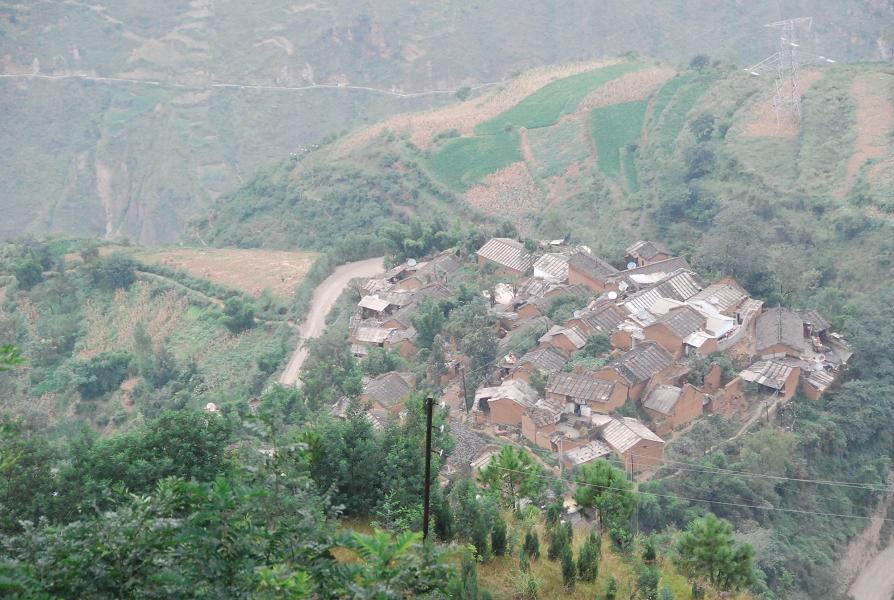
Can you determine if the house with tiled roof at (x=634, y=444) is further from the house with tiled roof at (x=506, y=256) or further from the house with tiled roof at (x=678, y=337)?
the house with tiled roof at (x=506, y=256)

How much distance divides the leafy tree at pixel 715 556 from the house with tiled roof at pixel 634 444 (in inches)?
256

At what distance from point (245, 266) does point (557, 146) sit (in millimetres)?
17741

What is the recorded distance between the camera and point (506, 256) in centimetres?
2928

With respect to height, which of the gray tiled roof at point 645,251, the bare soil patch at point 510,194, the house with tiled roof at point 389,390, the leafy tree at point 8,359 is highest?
the leafy tree at point 8,359

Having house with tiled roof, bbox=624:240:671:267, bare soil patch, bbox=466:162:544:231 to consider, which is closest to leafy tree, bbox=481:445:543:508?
house with tiled roof, bbox=624:240:671:267

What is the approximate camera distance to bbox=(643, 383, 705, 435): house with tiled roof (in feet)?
66.7

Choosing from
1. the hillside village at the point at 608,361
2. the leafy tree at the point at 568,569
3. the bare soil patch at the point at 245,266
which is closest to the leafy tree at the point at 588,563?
the leafy tree at the point at 568,569

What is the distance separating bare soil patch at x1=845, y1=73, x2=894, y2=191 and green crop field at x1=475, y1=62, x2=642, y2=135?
1386cm

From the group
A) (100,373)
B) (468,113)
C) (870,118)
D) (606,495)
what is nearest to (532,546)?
(606,495)

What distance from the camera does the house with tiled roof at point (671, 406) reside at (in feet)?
66.7

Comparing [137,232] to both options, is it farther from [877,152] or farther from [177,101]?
[877,152]

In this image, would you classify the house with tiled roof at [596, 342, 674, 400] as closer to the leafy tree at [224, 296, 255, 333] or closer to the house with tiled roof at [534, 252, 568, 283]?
the house with tiled roof at [534, 252, 568, 283]

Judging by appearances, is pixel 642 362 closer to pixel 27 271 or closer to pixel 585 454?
pixel 585 454

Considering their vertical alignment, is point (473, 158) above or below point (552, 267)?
below
